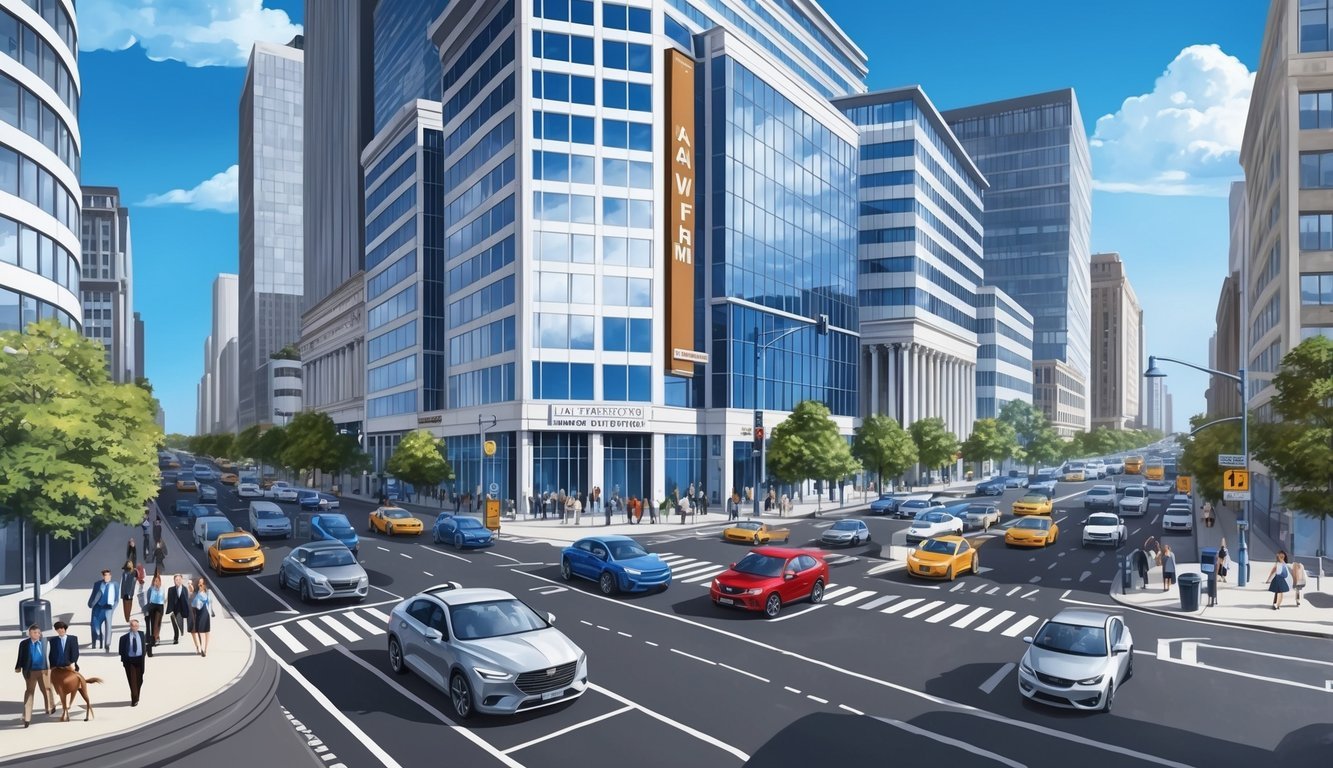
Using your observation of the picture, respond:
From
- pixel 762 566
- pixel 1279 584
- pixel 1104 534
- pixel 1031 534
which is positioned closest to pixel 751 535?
pixel 1031 534

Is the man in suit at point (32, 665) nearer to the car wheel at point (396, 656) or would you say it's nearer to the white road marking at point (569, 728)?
the car wheel at point (396, 656)

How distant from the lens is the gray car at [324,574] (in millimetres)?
23125

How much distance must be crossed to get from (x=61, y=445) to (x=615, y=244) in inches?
1539

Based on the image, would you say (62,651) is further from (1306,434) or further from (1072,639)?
(1306,434)

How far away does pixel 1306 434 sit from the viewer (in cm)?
2802

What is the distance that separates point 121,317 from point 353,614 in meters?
186

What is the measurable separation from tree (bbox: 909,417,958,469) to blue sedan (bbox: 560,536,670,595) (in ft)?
188

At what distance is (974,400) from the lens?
11256 cm

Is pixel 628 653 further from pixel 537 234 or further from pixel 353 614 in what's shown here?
pixel 537 234

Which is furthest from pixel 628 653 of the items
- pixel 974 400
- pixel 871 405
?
pixel 974 400

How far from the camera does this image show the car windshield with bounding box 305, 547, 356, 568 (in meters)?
24.2

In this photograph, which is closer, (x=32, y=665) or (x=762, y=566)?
(x=32, y=665)

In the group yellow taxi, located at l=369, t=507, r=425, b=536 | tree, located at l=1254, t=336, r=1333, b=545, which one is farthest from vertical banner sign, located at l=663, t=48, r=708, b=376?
tree, located at l=1254, t=336, r=1333, b=545

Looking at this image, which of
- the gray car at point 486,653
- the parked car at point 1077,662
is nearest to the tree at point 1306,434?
the parked car at point 1077,662
